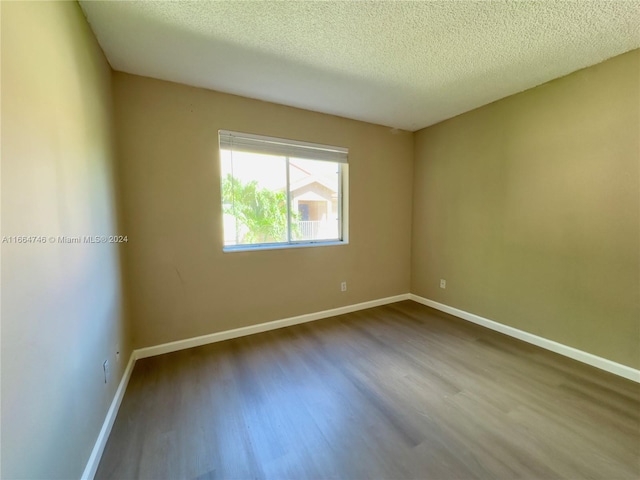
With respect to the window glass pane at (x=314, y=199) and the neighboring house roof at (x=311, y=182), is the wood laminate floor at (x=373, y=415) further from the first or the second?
the neighboring house roof at (x=311, y=182)

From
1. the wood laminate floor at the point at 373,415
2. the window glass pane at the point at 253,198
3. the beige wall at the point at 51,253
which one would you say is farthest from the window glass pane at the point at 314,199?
the beige wall at the point at 51,253

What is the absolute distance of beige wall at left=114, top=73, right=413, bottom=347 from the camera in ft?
7.34

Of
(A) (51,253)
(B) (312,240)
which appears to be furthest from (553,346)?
(A) (51,253)

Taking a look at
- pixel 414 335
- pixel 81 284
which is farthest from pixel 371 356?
pixel 81 284

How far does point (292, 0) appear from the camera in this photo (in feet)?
4.67

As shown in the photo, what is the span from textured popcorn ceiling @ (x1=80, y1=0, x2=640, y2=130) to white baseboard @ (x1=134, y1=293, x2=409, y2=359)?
2.40 metres

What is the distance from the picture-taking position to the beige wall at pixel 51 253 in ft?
2.63

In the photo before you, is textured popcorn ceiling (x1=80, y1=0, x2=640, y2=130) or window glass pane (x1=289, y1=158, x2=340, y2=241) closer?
textured popcorn ceiling (x1=80, y1=0, x2=640, y2=130)

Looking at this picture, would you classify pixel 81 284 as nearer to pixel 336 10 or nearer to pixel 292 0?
pixel 292 0

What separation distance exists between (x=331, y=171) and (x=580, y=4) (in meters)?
2.30

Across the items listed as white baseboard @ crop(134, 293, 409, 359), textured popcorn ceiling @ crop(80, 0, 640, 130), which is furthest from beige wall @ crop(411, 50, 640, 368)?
white baseboard @ crop(134, 293, 409, 359)

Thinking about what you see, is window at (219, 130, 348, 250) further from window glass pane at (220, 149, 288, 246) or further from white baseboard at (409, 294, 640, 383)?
white baseboard at (409, 294, 640, 383)

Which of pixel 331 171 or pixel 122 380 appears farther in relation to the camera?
pixel 331 171

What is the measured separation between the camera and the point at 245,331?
→ 9.06 feet
